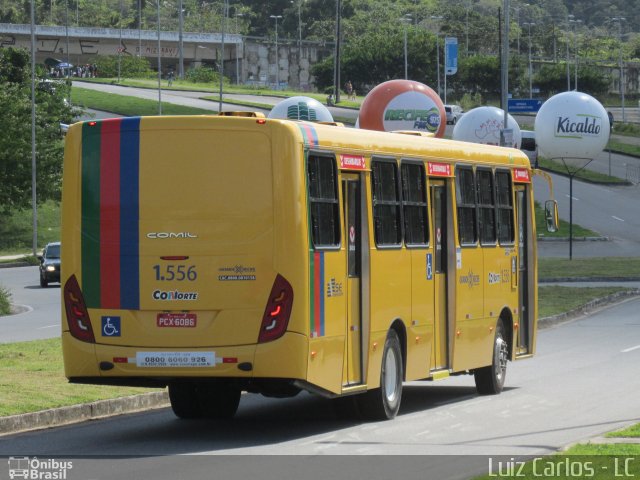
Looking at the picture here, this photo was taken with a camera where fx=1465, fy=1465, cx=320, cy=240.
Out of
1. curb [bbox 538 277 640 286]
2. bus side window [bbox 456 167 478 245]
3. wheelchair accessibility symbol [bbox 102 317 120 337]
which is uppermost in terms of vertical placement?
bus side window [bbox 456 167 478 245]

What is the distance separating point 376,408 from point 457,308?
104 inches

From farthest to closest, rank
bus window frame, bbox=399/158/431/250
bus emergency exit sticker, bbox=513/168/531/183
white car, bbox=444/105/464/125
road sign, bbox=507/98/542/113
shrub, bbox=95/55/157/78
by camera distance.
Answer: shrub, bbox=95/55/157/78 < white car, bbox=444/105/464/125 < road sign, bbox=507/98/542/113 < bus emergency exit sticker, bbox=513/168/531/183 < bus window frame, bbox=399/158/431/250

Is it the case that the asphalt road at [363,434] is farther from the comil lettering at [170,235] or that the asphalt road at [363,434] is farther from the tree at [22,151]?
the tree at [22,151]

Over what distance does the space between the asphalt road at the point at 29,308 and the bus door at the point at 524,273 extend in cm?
1000

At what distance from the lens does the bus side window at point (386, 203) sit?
15508mm

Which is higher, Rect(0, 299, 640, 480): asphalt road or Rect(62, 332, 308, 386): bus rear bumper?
Rect(62, 332, 308, 386): bus rear bumper

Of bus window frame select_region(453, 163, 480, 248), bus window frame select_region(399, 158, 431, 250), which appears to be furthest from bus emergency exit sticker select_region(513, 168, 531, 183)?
bus window frame select_region(399, 158, 431, 250)

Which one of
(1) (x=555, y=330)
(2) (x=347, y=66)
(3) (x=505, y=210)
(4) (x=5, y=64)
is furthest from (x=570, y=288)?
(2) (x=347, y=66)

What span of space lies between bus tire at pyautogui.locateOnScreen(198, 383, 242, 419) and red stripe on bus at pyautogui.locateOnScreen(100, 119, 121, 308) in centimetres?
234

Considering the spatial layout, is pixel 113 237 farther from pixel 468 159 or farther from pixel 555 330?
pixel 555 330

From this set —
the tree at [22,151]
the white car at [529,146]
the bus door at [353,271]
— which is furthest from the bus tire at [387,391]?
the white car at [529,146]

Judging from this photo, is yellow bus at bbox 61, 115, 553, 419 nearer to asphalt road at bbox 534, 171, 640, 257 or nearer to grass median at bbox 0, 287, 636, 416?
grass median at bbox 0, 287, 636, 416

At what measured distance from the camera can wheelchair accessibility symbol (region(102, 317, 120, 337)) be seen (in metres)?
13.9

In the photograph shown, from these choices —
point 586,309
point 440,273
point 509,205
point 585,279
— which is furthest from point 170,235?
point 585,279
